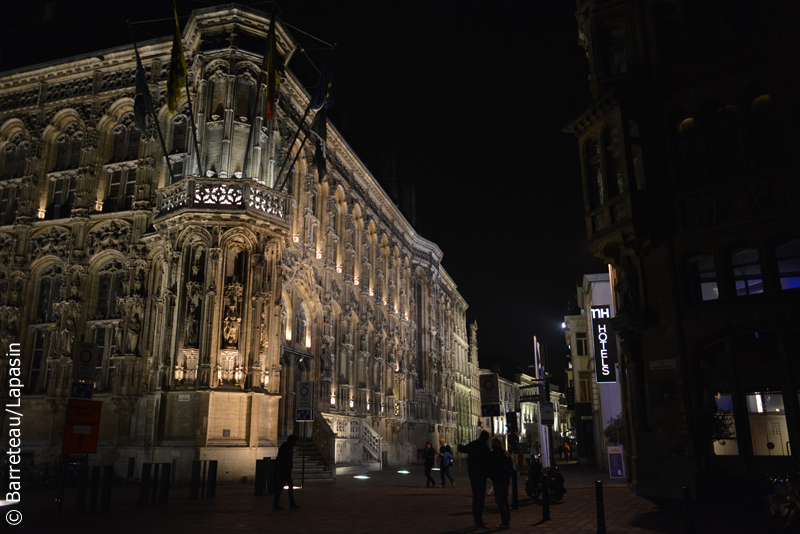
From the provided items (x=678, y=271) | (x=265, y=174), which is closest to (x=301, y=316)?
(x=265, y=174)

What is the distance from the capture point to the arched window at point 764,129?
16469 millimetres

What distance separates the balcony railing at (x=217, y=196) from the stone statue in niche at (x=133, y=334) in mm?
4598

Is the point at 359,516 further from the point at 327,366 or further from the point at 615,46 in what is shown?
the point at 327,366

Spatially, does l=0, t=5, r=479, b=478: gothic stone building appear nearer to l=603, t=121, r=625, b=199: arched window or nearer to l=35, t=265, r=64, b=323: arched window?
l=35, t=265, r=64, b=323: arched window

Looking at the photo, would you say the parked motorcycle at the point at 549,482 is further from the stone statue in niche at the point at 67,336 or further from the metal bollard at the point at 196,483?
A: the stone statue in niche at the point at 67,336

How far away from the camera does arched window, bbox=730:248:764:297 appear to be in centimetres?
1631

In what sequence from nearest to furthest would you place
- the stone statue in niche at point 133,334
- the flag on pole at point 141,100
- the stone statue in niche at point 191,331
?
the stone statue in niche at point 191,331
the flag on pole at point 141,100
the stone statue in niche at point 133,334

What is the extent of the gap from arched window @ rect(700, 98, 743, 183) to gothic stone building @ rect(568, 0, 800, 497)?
0.04 metres

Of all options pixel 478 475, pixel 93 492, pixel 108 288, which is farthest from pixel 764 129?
pixel 108 288

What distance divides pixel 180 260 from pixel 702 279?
19.0 metres

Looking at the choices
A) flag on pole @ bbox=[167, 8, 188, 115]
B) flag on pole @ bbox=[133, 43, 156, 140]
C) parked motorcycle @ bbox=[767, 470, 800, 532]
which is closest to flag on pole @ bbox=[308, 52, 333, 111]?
flag on pole @ bbox=[167, 8, 188, 115]

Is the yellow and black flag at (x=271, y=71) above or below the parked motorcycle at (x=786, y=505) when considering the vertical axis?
above

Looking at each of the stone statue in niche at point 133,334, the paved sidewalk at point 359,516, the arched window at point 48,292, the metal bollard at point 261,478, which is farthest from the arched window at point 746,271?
the arched window at point 48,292

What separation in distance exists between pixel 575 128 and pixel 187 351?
659 inches
